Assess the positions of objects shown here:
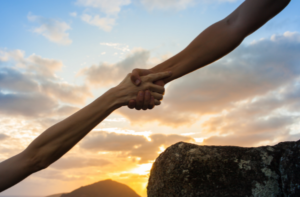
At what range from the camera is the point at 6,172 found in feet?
7.70

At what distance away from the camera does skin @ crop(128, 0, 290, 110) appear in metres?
2.64

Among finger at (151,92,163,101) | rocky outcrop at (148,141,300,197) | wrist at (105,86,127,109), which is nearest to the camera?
rocky outcrop at (148,141,300,197)

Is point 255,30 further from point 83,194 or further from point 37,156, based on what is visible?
point 83,194

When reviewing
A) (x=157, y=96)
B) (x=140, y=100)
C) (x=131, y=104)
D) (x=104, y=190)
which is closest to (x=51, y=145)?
(x=131, y=104)

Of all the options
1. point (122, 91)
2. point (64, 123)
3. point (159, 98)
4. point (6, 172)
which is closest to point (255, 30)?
point (159, 98)

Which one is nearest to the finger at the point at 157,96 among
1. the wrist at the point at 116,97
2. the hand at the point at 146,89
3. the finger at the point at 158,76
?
the hand at the point at 146,89

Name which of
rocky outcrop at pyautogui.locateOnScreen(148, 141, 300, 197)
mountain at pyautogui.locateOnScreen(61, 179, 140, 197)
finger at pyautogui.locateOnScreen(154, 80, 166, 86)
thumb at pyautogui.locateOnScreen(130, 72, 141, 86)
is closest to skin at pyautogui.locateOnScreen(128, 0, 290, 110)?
finger at pyautogui.locateOnScreen(154, 80, 166, 86)

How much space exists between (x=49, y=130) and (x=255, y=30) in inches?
106

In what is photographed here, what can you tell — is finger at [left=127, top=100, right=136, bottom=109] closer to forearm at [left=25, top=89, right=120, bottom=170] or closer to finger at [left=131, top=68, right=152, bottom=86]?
finger at [left=131, top=68, right=152, bottom=86]

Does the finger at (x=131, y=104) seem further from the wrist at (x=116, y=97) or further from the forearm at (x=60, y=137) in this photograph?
the forearm at (x=60, y=137)

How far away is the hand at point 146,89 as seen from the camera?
10.2ft

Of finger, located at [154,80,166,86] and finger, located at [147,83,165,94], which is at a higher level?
finger, located at [154,80,166,86]

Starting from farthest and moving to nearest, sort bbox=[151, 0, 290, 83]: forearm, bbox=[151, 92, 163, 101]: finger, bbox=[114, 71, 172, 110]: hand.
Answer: bbox=[151, 92, 163, 101]: finger
bbox=[114, 71, 172, 110]: hand
bbox=[151, 0, 290, 83]: forearm

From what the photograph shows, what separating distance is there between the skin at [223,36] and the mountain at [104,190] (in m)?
147
